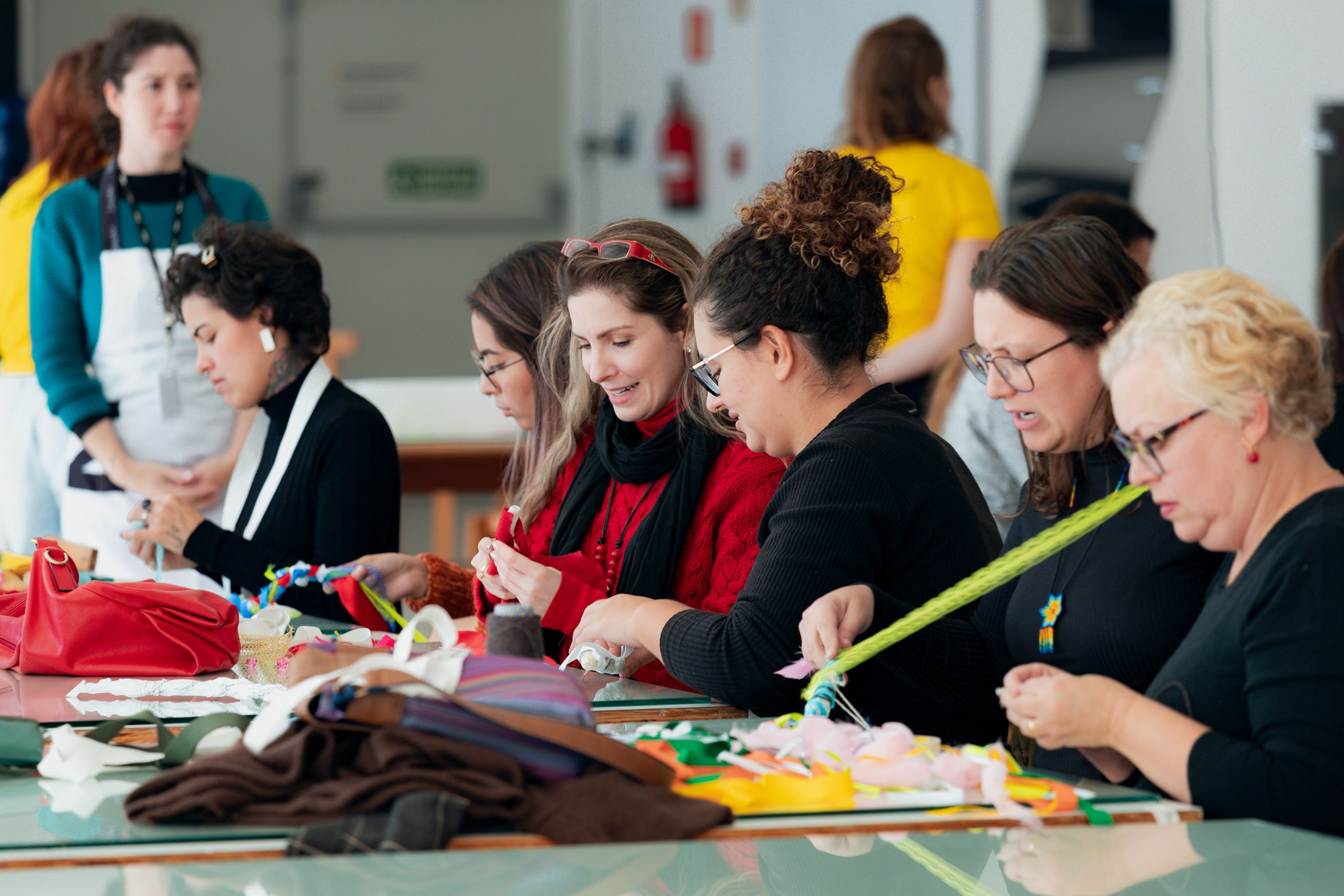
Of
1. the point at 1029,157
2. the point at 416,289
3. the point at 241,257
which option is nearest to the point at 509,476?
the point at 241,257

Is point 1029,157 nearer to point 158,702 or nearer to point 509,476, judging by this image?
point 509,476

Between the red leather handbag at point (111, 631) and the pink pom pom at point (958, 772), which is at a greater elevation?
the pink pom pom at point (958, 772)

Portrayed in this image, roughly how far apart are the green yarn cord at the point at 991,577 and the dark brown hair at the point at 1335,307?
1.61 m

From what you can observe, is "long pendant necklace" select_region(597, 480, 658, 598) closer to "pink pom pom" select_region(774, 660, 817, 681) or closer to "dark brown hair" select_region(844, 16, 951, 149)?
"pink pom pom" select_region(774, 660, 817, 681)

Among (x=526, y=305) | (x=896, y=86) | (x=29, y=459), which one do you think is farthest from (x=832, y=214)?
(x=29, y=459)

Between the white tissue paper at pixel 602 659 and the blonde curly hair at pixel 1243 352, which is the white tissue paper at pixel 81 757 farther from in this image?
the blonde curly hair at pixel 1243 352

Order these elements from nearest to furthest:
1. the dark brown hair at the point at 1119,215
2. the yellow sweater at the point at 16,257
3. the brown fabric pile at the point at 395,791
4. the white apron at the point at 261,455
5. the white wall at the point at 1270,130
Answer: the brown fabric pile at the point at 395,791
the white apron at the point at 261,455
the dark brown hair at the point at 1119,215
the yellow sweater at the point at 16,257
the white wall at the point at 1270,130

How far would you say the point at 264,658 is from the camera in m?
2.12

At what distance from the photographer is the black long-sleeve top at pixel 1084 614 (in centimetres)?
160

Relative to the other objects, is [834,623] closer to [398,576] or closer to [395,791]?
[395,791]

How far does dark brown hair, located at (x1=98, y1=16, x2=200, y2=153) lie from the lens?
354cm

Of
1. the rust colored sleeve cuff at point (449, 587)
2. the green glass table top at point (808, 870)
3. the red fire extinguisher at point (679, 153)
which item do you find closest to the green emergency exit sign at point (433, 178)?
the red fire extinguisher at point (679, 153)

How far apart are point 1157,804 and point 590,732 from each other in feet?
1.70

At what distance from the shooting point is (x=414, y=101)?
8.34 meters
